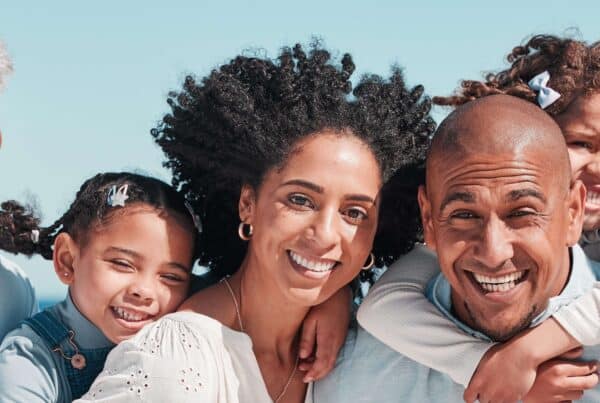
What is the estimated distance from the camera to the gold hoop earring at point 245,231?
4.12 meters

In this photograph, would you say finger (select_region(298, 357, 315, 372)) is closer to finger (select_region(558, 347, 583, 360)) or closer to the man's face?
the man's face

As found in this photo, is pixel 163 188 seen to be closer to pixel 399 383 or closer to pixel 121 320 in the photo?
pixel 121 320

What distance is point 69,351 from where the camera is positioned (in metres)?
4.18

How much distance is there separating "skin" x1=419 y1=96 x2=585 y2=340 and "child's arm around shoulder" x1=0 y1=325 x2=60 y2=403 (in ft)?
5.97

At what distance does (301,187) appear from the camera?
3.87 m

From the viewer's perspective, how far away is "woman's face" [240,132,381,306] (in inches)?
152

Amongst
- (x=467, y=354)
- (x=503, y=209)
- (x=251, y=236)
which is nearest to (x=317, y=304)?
(x=251, y=236)

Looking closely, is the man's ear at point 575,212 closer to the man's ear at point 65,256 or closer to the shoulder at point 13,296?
the man's ear at point 65,256

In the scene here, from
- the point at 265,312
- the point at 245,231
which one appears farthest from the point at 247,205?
the point at 265,312

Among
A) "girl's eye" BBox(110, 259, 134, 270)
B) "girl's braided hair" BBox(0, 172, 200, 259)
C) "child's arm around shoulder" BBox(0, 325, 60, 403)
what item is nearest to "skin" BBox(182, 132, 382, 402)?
"girl's eye" BBox(110, 259, 134, 270)

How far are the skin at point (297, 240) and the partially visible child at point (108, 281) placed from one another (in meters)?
0.25

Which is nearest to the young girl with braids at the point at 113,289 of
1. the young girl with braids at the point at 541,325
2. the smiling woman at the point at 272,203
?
the smiling woman at the point at 272,203

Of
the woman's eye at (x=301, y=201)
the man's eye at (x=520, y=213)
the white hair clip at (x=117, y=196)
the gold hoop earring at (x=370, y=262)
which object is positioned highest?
the white hair clip at (x=117, y=196)

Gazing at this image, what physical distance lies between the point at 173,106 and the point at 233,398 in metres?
1.66
